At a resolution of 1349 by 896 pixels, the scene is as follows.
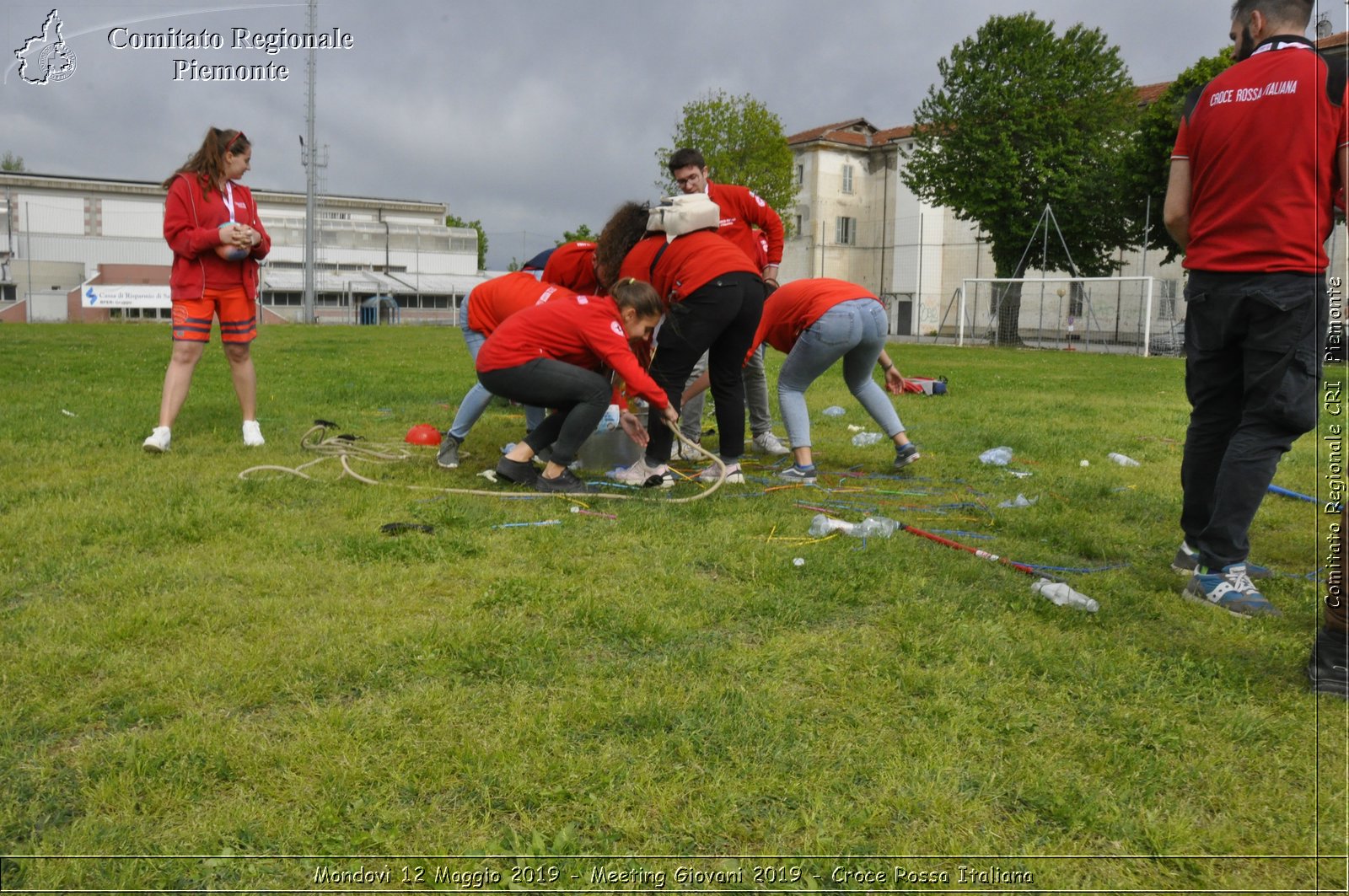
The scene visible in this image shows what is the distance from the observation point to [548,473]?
5.09 meters

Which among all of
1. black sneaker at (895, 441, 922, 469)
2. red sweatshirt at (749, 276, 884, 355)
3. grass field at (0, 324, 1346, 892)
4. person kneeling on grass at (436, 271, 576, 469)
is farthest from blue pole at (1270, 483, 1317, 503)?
person kneeling on grass at (436, 271, 576, 469)

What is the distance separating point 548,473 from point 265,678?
8.40 ft

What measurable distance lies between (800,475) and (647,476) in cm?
89

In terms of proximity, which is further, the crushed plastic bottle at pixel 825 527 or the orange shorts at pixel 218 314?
the orange shorts at pixel 218 314

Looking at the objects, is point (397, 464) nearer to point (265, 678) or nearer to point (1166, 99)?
point (265, 678)

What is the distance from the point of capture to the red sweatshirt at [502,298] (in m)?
5.86

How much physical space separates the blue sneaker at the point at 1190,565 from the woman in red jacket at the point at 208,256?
17.0ft

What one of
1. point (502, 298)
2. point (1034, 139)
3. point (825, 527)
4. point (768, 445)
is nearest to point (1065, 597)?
point (825, 527)

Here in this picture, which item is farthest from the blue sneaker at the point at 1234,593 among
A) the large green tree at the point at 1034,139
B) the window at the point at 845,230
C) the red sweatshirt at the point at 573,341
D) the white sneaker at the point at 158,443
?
the window at the point at 845,230

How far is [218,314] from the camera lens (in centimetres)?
643

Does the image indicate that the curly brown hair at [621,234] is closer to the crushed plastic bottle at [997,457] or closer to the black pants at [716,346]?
the black pants at [716,346]

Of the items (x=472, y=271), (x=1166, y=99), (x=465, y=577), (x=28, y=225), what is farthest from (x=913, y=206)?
(x=465, y=577)

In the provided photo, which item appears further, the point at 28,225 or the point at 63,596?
the point at 28,225

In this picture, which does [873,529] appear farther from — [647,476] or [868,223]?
[868,223]
